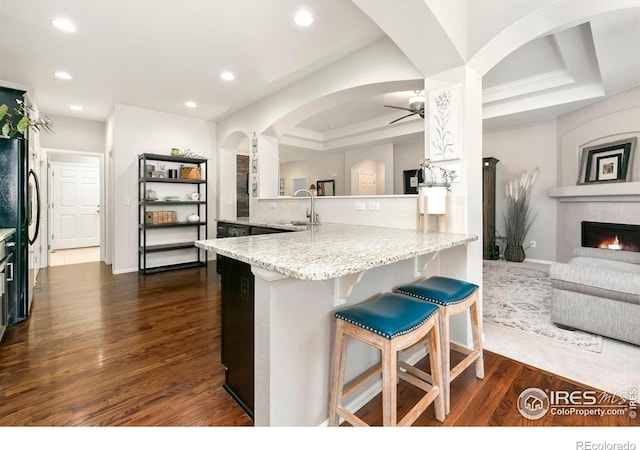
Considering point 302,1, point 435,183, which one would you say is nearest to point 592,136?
point 435,183

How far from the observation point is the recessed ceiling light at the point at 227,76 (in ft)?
12.5

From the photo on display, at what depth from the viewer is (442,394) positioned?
5.26ft

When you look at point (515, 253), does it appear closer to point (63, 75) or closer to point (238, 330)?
point (238, 330)

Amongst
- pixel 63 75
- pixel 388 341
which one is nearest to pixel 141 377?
pixel 388 341

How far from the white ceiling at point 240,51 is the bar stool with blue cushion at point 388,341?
186cm

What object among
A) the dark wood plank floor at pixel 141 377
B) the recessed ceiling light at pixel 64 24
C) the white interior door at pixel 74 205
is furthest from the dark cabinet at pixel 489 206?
the white interior door at pixel 74 205

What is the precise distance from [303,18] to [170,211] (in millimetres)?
3989

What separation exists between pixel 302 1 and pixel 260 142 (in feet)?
7.97

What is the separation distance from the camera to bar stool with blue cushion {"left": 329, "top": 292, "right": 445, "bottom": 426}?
1.32m

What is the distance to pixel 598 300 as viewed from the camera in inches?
97.1

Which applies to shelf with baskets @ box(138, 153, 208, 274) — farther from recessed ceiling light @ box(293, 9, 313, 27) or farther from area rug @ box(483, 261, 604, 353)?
area rug @ box(483, 261, 604, 353)

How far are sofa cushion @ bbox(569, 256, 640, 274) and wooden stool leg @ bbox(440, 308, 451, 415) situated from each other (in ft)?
7.59

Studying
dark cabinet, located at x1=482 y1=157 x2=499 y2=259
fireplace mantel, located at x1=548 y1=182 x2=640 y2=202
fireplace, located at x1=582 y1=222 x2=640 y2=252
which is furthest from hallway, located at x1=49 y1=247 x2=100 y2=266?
fireplace, located at x1=582 y1=222 x2=640 y2=252

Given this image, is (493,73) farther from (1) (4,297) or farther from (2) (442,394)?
(1) (4,297)
